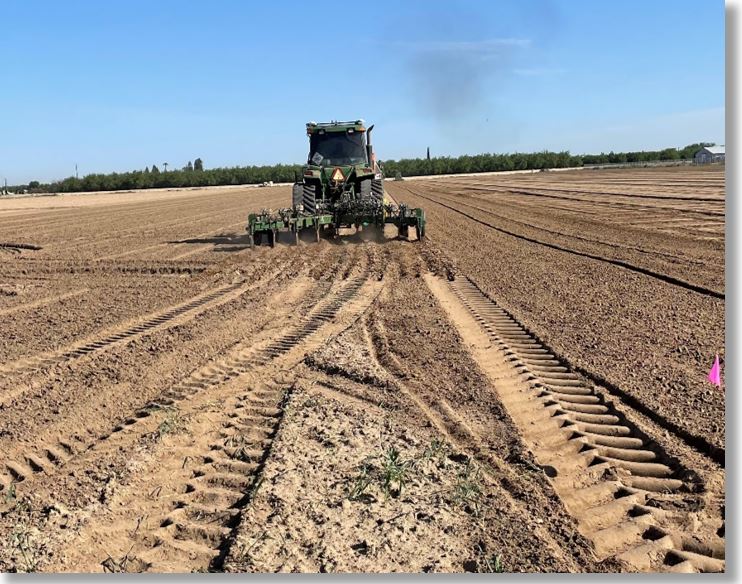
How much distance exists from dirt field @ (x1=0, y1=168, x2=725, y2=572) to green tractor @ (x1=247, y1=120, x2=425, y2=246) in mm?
5676

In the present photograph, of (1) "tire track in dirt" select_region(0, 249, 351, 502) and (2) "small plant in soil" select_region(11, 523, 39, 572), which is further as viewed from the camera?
(1) "tire track in dirt" select_region(0, 249, 351, 502)

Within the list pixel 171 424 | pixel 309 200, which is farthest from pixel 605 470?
pixel 309 200

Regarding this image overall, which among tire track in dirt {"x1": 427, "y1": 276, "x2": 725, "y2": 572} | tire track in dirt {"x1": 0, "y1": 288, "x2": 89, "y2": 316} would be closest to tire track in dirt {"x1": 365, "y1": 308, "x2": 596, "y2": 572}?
tire track in dirt {"x1": 427, "y1": 276, "x2": 725, "y2": 572}

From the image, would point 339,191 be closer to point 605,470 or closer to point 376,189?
point 376,189

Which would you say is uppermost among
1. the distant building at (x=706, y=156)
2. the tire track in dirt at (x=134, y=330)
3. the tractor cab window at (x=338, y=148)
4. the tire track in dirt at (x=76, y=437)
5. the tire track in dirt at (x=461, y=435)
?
the distant building at (x=706, y=156)

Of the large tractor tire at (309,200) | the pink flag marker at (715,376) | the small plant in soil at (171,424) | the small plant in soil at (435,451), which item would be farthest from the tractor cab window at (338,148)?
the small plant in soil at (435,451)

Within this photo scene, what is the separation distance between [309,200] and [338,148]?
5.99ft

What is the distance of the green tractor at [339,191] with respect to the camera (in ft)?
51.9

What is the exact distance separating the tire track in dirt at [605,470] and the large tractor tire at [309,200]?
35.4ft

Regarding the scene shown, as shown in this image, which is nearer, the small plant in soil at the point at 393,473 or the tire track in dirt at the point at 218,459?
the tire track in dirt at the point at 218,459

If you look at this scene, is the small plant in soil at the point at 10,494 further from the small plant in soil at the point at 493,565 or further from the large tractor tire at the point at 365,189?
the large tractor tire at the point at 365,189

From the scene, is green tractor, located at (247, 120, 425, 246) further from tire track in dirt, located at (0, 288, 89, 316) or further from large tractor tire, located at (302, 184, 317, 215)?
tire track in dirt, located at (0, 288, 89, 316)

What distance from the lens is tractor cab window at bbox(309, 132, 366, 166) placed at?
57.1 feet

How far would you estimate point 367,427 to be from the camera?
14.6 ft
